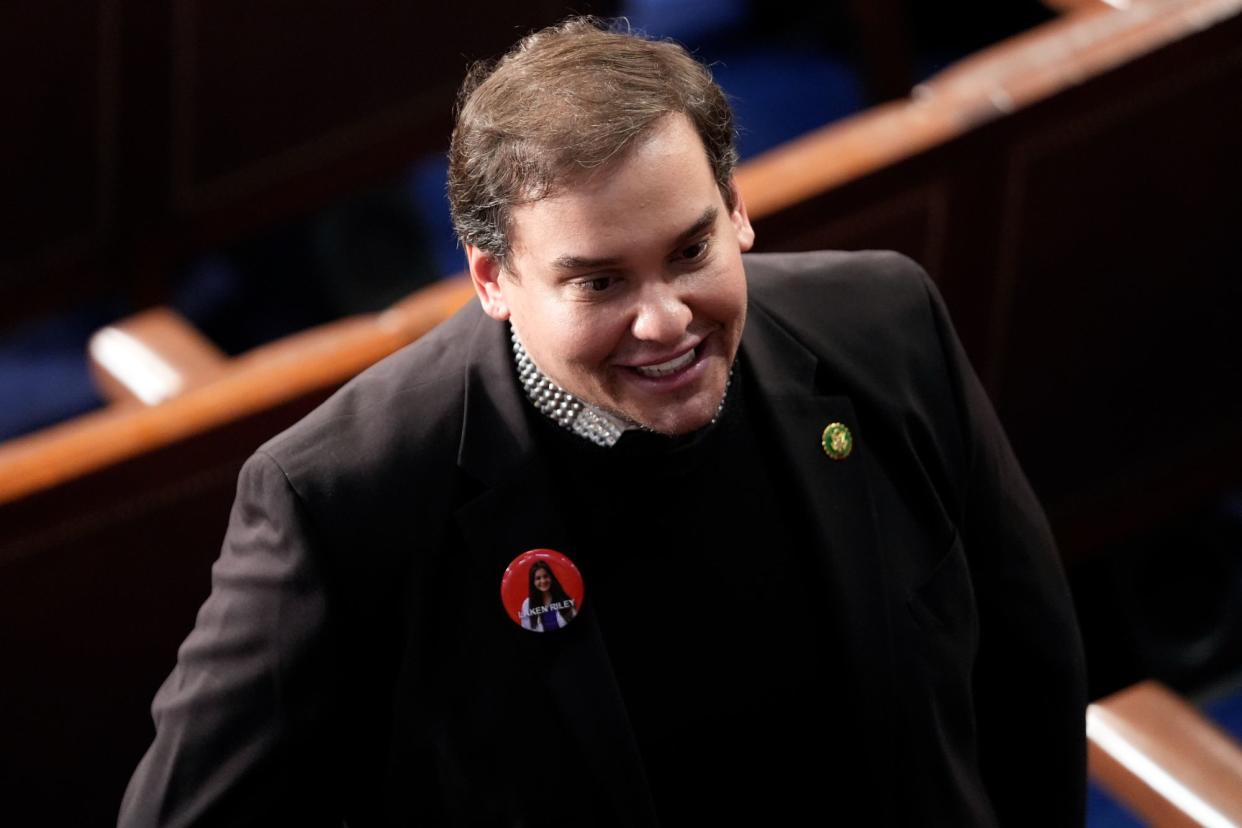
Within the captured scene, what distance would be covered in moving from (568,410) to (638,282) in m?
0.17

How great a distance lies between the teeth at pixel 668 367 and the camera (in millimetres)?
1267

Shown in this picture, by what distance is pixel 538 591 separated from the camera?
1.36m

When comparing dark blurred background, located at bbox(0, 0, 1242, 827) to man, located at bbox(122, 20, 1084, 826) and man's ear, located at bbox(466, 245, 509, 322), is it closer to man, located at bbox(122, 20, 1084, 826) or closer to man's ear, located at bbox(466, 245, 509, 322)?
man, located at bbox(122, 20, 1084, 826)

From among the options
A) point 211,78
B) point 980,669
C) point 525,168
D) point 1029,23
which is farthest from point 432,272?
point 525,168

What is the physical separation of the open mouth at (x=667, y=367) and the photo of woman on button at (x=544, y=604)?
0.18 m

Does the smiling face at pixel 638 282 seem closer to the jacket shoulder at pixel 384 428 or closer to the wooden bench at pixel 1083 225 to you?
the jacket shoulder at pixel 384 428

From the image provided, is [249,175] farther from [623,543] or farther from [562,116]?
[562,116]

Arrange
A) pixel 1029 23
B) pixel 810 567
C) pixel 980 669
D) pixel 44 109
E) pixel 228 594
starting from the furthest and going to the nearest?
pixel 1029 23, pixel 44 109, pixel 980 669, pixel 810 567, pixel 228 594

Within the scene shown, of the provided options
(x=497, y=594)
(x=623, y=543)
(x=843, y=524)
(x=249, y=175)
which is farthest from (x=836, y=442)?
(x=249, y=175)

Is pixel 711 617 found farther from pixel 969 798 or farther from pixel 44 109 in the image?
pixel 44 109

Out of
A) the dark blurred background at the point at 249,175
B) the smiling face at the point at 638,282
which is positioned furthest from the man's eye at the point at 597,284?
the dark blurred background at the point at 249,175

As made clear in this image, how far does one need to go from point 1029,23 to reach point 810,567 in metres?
2.44

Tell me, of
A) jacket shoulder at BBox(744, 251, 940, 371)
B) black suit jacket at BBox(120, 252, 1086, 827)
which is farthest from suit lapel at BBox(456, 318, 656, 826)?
jacket shoulder at BBox(744, 251, 940, 371)

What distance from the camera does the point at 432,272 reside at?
325 cm
